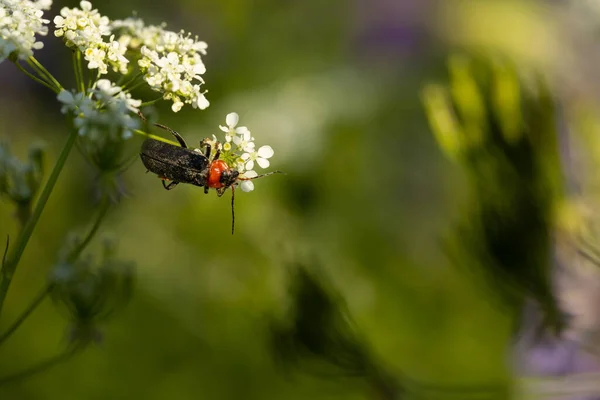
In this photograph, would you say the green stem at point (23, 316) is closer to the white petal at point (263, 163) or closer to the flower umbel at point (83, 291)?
the flower umbel at point (83, 291)

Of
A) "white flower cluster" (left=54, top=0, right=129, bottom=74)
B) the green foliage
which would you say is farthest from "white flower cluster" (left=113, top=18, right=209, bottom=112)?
the green foliage

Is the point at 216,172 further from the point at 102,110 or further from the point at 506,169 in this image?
the point at 506,169

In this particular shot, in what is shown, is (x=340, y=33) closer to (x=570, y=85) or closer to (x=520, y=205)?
(x=570, y=85)

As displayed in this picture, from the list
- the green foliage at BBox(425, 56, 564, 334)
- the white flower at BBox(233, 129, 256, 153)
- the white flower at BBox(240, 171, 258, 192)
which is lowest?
the white flower at BBox(240, 171, 258, 192)

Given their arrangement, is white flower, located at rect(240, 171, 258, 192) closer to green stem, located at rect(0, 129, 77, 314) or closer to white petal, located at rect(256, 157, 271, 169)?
white petal, located at rect(256, 157, 271, 169)

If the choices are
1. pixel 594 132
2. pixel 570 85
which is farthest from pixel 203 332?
pixel 570 85

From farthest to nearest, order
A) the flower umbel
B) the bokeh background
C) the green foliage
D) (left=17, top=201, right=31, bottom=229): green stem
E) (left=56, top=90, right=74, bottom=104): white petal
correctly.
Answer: the bokeh background < the green foliage < the flower umbel < (left=17, top=201, right=31, bottom=229): green stem < (left=56, top=90, right=74, bottom=104): white petal

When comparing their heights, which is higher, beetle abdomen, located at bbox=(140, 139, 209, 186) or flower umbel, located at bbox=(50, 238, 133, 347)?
beetle abdomen, located at bbox=(140, 139, 209, 186)
